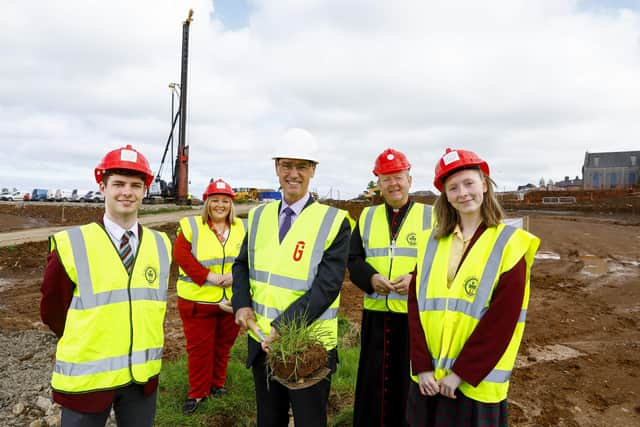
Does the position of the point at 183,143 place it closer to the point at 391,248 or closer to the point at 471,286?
the point at 391,248

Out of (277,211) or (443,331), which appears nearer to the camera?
(443,331)

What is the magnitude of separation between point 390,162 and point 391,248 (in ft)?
2.47

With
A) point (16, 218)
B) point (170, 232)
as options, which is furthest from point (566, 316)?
point (16, 218)

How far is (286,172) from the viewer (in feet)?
9.05

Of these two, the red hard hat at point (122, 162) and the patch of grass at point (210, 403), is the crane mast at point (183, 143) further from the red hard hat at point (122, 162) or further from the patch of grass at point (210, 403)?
the red hard hat at point (122, 162)

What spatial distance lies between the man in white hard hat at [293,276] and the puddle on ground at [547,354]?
429 cm

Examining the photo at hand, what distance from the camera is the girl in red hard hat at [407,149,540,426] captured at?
2.12 m

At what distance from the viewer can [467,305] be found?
2207 mm

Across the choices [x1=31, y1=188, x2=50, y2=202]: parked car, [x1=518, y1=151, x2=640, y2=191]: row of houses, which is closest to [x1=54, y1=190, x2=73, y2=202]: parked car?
[x1=31, y1=188, x2=50, y2=202]: parked car

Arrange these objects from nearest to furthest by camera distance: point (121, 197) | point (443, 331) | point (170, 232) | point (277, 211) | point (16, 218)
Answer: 1. point (443, 331)
2. point (121, 197)
3. point (277, 211)
4. point (170, 232)
5. point (16, 218)

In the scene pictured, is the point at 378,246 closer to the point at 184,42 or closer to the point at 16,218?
the point at 16,218

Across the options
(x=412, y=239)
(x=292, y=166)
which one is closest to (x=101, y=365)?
(x=292, y=166)

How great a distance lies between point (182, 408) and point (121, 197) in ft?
8.32

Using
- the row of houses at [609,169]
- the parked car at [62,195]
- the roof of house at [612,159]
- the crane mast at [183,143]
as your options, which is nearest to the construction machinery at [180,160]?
the crane mast at [183,143]
